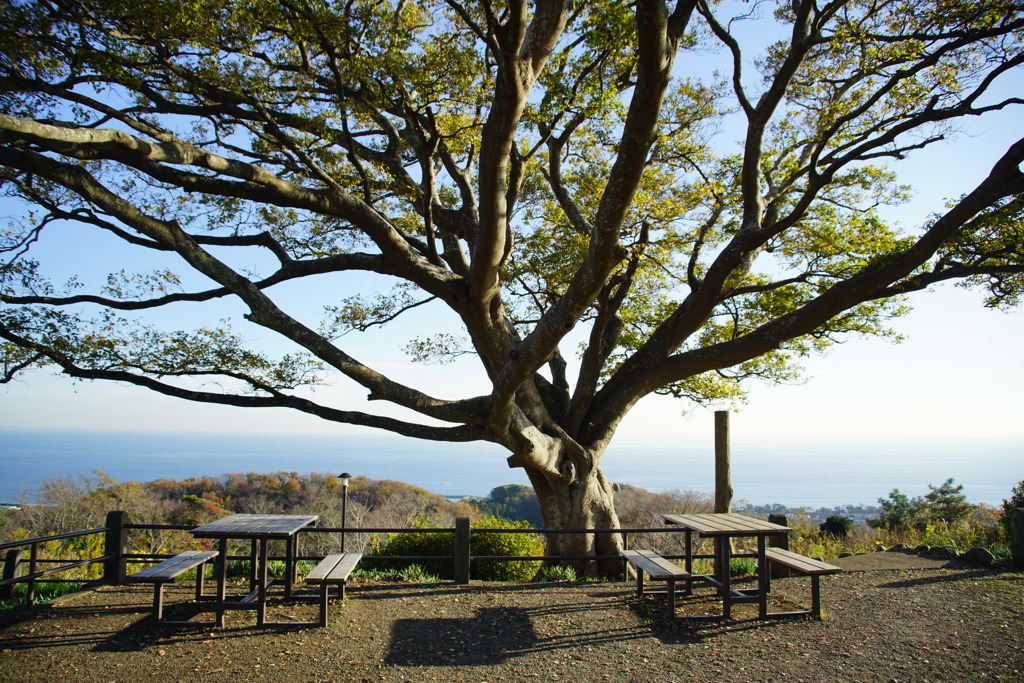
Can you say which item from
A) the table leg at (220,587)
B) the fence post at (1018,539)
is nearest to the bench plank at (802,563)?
the fence post at (1018,539)

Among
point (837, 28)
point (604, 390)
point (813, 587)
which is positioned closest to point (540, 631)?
point (813, 587)

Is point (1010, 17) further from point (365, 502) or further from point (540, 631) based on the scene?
point (365, 502)

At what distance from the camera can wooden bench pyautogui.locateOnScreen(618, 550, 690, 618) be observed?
538 cm

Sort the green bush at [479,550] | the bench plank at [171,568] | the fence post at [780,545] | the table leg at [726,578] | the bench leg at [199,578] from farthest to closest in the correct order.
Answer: the green bush at [479,550] → the fence post at [780,545] → the bench leg at [199,578] → the table leg at [726,578] → the bench plank at [171,568]

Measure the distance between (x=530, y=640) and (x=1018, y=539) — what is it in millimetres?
7034

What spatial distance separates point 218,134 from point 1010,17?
10.9 m

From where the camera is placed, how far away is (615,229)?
4.70 meters

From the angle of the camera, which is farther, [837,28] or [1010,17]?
[837,28]

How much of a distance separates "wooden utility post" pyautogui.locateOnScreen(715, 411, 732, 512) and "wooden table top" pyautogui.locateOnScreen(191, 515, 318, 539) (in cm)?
627

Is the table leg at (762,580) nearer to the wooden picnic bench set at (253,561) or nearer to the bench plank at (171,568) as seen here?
the wooden picnic bench set at (253,561)

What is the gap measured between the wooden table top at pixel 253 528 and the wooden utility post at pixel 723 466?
20.6 ft

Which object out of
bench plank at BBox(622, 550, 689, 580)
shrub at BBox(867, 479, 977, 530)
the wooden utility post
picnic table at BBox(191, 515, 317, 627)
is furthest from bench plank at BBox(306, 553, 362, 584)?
shrub at BBox(867, 479, 977, 530)

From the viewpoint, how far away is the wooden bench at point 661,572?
5376 mm

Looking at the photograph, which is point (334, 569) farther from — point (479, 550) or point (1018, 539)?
point (1018, 539)
